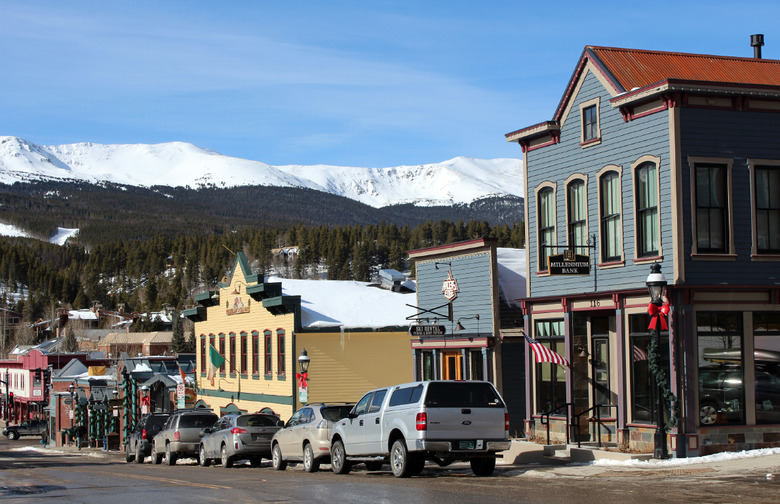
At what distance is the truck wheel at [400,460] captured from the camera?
1909cm

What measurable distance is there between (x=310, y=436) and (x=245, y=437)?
448cm

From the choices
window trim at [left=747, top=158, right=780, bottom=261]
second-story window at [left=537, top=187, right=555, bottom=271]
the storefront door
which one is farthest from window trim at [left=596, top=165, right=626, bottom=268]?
the storefront door

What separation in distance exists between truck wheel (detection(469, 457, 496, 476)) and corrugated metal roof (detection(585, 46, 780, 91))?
9.33m

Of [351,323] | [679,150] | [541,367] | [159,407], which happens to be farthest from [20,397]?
[679,150]

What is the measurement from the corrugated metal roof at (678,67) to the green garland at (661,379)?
6398mm

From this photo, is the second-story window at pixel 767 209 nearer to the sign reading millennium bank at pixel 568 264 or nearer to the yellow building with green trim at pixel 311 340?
the sign reading millennium bank at pixel 568 264

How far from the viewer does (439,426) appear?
18703 mm

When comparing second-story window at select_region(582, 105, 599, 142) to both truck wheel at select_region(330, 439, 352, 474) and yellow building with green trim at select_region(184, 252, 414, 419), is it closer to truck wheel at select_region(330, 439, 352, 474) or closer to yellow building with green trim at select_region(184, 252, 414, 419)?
truck wheel at select_region(330, 439, 352, 474)

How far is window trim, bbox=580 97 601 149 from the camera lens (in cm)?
2386

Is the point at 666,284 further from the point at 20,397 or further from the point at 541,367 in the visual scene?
the point at 20,397

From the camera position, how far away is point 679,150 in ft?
69.6

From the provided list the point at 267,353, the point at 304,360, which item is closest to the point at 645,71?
the point at 304,360

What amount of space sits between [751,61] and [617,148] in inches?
220

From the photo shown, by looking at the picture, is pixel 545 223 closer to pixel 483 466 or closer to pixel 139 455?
pixel 483 466
